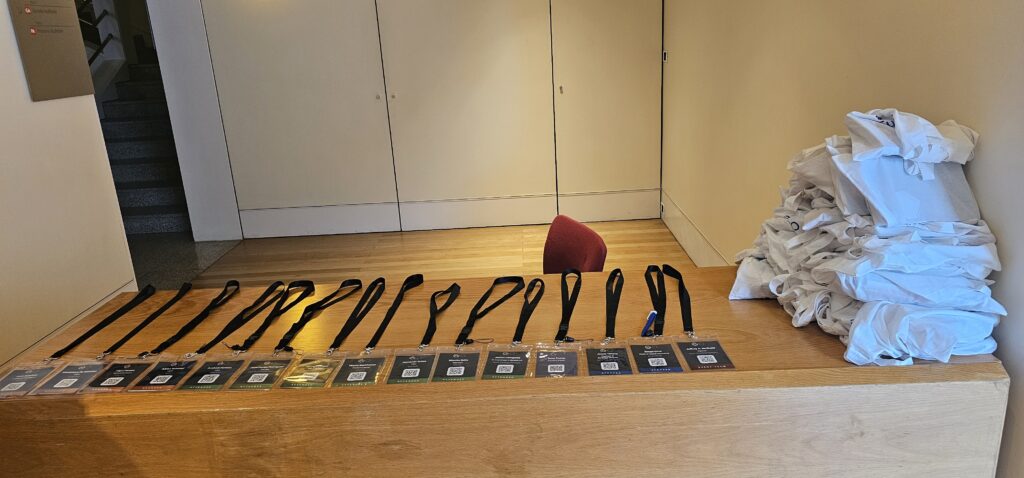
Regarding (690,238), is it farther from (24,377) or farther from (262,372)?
(24,377)

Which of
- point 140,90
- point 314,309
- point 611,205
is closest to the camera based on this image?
point 314,309

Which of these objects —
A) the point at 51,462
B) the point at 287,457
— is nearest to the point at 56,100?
the point at 51,462

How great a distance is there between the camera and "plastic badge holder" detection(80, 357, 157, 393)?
3.61 ft

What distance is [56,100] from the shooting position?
2459 mm

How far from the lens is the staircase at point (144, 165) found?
17.2 ft

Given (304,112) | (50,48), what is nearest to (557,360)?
(50,48)

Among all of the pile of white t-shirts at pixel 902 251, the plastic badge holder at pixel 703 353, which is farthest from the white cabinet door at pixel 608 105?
the plastic badge holder at pixel 703 353

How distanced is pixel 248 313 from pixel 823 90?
1.73 meters

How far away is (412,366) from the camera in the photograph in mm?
1119

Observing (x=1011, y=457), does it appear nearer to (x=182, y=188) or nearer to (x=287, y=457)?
(x=287, y=457)

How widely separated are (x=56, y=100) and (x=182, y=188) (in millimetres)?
3019

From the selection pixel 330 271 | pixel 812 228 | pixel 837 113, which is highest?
pixel 837 113

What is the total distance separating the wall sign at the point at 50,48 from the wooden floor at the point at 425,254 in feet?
5.53

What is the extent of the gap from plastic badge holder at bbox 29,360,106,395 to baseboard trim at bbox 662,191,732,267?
2.65m
